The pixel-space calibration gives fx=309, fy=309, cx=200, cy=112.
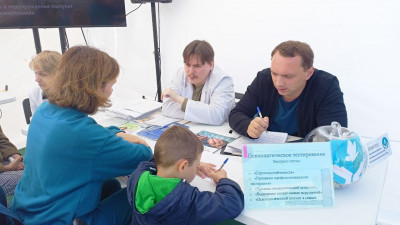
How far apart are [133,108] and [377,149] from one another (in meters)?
1.52

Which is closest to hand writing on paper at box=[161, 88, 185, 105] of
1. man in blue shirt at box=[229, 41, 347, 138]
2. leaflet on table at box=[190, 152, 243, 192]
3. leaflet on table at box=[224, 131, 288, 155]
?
man in blue shirt at box=[229, 41, 347, 138]

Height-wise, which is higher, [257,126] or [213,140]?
[257,126]

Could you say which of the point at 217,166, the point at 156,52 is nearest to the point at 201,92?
the point at 217,166

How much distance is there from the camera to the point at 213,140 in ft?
5.60

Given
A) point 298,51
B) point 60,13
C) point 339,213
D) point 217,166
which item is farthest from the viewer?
point 60,13

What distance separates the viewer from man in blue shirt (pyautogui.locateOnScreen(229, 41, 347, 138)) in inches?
66.9

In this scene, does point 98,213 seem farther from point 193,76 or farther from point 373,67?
point 373,67

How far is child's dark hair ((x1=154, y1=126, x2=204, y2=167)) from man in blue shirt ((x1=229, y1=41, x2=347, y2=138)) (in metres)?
0.57

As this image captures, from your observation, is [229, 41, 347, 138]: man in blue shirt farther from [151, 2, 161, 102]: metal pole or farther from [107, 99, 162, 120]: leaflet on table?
[151, 2, 161, 102]: metal pole

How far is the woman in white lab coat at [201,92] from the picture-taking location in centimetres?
199

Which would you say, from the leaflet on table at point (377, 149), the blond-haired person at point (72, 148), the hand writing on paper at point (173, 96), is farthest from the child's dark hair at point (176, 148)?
the hand writing on paper at point (173, 96)

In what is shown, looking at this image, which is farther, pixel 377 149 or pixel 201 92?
pixel 201 92

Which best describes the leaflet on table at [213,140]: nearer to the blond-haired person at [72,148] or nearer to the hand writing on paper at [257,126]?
the hand writing on paper at [257,126]

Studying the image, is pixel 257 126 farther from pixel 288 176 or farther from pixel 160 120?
pixel 160 120
